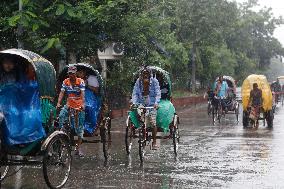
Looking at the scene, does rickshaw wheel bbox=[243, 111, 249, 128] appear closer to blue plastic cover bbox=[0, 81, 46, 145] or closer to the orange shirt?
the orange shirt

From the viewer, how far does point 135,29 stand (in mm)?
20172

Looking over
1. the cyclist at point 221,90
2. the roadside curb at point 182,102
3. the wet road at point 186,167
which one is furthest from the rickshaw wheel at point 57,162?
the roadside curb at point 182,102

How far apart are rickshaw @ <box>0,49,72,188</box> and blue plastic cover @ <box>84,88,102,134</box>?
251 centimetres

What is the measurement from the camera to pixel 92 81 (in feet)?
39.4

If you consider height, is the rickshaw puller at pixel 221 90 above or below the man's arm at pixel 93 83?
below

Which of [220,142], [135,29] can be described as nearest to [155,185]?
[220,142]

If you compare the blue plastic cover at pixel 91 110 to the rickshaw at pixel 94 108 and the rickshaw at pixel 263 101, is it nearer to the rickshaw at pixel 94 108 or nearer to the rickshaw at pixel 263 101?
the rickshaw at pixel 94 108

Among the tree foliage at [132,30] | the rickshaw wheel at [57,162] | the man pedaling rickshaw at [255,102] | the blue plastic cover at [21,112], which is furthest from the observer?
the man pedaling rickshaw at [255,102]

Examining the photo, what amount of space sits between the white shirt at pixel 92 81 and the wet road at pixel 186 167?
162 centimetres

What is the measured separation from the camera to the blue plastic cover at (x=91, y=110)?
11.5m

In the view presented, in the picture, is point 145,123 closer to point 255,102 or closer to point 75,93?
point 75,93

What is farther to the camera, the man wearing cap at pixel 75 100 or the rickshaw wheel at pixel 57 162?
the man wearing cap at pixel 75 100

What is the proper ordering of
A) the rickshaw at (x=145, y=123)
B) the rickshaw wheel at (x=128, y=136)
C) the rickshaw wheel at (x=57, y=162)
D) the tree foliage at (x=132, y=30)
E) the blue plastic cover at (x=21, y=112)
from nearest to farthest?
the blue plastic cover at (x=21, y=112)
the rickshaw wheel at (x=57, y=162)
the rickshaw at (x=145, y=123)
the rickshaw wheel at (x=128, y=136)
the tree foliage at (x=132, y=30)

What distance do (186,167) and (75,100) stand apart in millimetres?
2618
